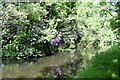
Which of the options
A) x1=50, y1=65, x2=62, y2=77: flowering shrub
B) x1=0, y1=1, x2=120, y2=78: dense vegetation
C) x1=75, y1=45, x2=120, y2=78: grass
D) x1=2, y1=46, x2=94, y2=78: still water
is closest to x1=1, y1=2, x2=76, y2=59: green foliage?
x1=0, y1=1, x2=120, y2=78: dense vegetation

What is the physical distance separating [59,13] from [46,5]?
31 cm

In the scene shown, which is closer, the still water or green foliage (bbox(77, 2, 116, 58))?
the still water

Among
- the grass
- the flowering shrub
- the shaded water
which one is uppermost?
the grass

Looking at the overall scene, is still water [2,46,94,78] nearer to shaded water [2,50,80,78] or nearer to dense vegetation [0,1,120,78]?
shaded water [2,50,80,78]

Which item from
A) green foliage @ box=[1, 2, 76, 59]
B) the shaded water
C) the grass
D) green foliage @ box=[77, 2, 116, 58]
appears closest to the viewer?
the grass

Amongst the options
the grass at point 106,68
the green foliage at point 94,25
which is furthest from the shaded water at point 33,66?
the grass at point 106,68

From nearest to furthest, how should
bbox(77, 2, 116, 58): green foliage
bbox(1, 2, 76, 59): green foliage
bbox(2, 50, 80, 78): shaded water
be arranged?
bbox(2, 50, 80, 78): shaded water
bbox(1, 2, 76, 59): green foliage
bbox(77, 2, 116, 58): green foliage

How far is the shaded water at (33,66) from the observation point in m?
3.12

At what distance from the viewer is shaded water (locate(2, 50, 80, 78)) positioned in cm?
312

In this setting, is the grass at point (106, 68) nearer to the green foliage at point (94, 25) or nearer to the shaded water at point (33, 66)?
the shaded water at point (33, 66)

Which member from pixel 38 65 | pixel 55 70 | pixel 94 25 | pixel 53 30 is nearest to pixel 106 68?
pixel 55 70

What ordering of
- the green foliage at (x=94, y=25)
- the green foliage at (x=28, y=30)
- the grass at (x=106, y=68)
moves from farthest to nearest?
the green foliage at (x=94, y=25), the green foliage at (x=28, y=30), the grass at (x=106, y=68)

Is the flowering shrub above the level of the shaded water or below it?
below

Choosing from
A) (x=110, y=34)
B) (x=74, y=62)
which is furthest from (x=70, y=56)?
(x=110, y=34)
